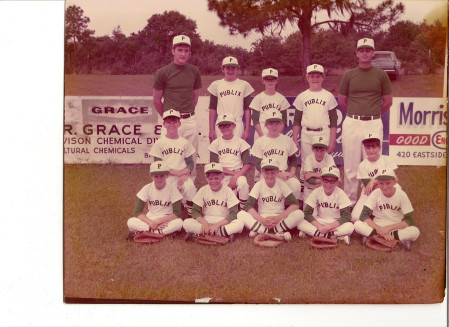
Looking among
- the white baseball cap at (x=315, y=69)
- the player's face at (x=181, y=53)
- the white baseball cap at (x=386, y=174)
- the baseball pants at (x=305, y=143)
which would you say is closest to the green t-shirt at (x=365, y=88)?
the white baseball cap at (x=315, y=69)

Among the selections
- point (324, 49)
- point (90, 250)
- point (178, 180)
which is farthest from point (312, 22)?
point (90, 250)

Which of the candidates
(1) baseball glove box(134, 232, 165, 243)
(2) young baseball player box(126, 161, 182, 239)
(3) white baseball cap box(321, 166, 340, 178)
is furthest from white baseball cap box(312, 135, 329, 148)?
(1) baseball glove box(134, 232, 165, 243)

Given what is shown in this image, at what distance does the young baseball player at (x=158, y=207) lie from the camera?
5500 mm

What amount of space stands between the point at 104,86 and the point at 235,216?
5.99 ft

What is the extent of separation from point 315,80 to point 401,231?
169cm

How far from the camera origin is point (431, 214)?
18.2 feet

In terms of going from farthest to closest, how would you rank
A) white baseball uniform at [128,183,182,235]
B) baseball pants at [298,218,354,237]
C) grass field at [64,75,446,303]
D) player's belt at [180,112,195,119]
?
player's belt at [180,112,195,119] → white baseball uniform at [128,183,182,235] → baseball pants at [298,218,354,237] → grass field at [64,75,446,303]

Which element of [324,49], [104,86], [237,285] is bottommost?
[237,285]

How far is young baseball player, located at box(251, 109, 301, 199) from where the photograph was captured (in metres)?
5.57

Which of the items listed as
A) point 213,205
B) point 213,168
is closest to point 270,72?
point 213,168

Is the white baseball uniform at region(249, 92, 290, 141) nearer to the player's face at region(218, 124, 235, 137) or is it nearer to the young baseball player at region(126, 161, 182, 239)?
the player's face at region(218, 124, 235, 137)

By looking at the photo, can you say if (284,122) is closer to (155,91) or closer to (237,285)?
(155,91)

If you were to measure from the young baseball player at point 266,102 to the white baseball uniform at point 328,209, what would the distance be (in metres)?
0.82

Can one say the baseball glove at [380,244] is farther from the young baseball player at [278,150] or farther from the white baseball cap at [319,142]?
the white baseball cap at [319,142]
